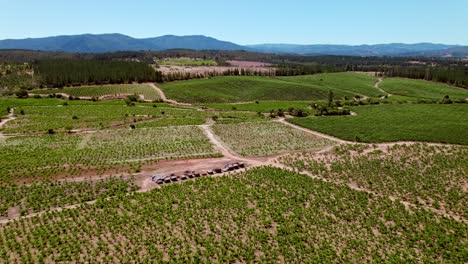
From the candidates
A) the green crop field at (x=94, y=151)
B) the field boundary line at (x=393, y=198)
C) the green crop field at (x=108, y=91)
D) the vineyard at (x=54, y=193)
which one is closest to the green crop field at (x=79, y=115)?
the green crop field at (x=94, y=151)

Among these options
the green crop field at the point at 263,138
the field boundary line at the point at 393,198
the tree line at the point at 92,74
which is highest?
the tree line at the point at 92,74

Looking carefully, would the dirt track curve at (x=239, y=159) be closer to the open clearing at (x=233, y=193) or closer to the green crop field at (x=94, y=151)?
the open clearing at (x=233, y=193)

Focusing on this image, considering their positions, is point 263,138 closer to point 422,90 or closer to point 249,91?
point 249,91

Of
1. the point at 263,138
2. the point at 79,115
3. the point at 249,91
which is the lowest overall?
the point at 263,138

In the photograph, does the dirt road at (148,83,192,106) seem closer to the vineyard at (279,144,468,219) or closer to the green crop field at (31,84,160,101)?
the green crop field at (31,84,160,101)

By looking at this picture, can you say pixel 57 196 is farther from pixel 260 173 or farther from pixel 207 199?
pixel 260 173

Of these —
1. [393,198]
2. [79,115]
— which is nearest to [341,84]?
[79,115]
